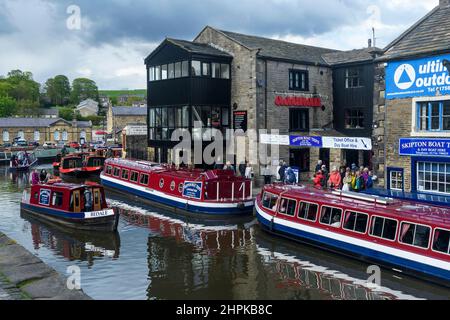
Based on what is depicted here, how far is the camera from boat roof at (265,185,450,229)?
14171mm

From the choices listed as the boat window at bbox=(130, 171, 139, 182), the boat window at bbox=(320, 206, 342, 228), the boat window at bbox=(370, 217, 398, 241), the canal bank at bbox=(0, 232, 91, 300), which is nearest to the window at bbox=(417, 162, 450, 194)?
the boat window at bbox=(320, 206, 342, 228)

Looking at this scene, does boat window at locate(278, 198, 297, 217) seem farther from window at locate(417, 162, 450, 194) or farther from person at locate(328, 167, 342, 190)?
window at locate(417, 162, 450, 194)

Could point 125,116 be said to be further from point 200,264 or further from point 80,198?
point 200,264

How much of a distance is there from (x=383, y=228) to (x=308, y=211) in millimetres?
3433

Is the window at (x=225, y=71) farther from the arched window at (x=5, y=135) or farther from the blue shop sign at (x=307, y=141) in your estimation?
the arched window at (x=5, y=135)

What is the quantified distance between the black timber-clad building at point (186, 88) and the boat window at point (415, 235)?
1835 cm

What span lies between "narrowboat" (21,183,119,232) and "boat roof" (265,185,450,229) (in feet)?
25.3

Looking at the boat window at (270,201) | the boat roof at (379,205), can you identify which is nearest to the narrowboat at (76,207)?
the boat window at (270,201)

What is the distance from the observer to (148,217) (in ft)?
77.9

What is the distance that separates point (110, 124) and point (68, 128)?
8.25 m

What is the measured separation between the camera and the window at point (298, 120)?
3303cm

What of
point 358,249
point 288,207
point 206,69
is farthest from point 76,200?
point 206,69
